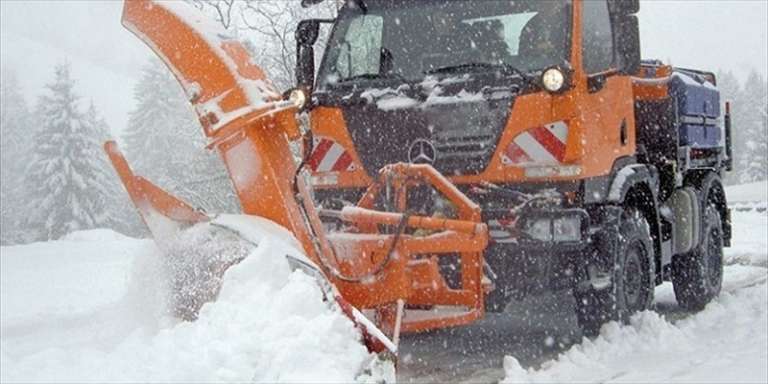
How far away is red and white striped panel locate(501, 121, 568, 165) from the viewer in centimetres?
568

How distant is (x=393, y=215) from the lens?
498 cm

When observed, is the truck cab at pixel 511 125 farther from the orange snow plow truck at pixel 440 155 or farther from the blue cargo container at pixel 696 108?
the blue cargo container at pixel 696 108

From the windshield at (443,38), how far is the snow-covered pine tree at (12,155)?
4479 centimetres

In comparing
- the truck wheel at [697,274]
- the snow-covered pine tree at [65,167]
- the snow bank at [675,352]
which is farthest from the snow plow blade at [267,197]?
the snow-covered pine tree at [65,167]

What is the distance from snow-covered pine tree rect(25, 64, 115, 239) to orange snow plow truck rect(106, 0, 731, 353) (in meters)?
37.6

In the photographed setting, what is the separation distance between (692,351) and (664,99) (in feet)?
8.36

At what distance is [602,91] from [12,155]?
54.9m

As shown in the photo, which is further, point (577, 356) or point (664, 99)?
point (664, 99)

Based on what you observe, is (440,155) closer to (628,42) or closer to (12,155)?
(628,42)

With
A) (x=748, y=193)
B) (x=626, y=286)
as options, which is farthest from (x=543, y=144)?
(x=748, y=193)

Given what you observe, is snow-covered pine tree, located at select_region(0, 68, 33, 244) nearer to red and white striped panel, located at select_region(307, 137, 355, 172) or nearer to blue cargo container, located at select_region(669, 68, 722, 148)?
blue cargo container, located at select_region(669, 68, 722, 148)

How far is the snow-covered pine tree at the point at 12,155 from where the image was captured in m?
51.6

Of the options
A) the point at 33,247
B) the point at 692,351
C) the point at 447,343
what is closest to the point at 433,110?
the point at 447,343

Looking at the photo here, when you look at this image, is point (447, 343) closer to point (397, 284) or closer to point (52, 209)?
point (397, 284)
